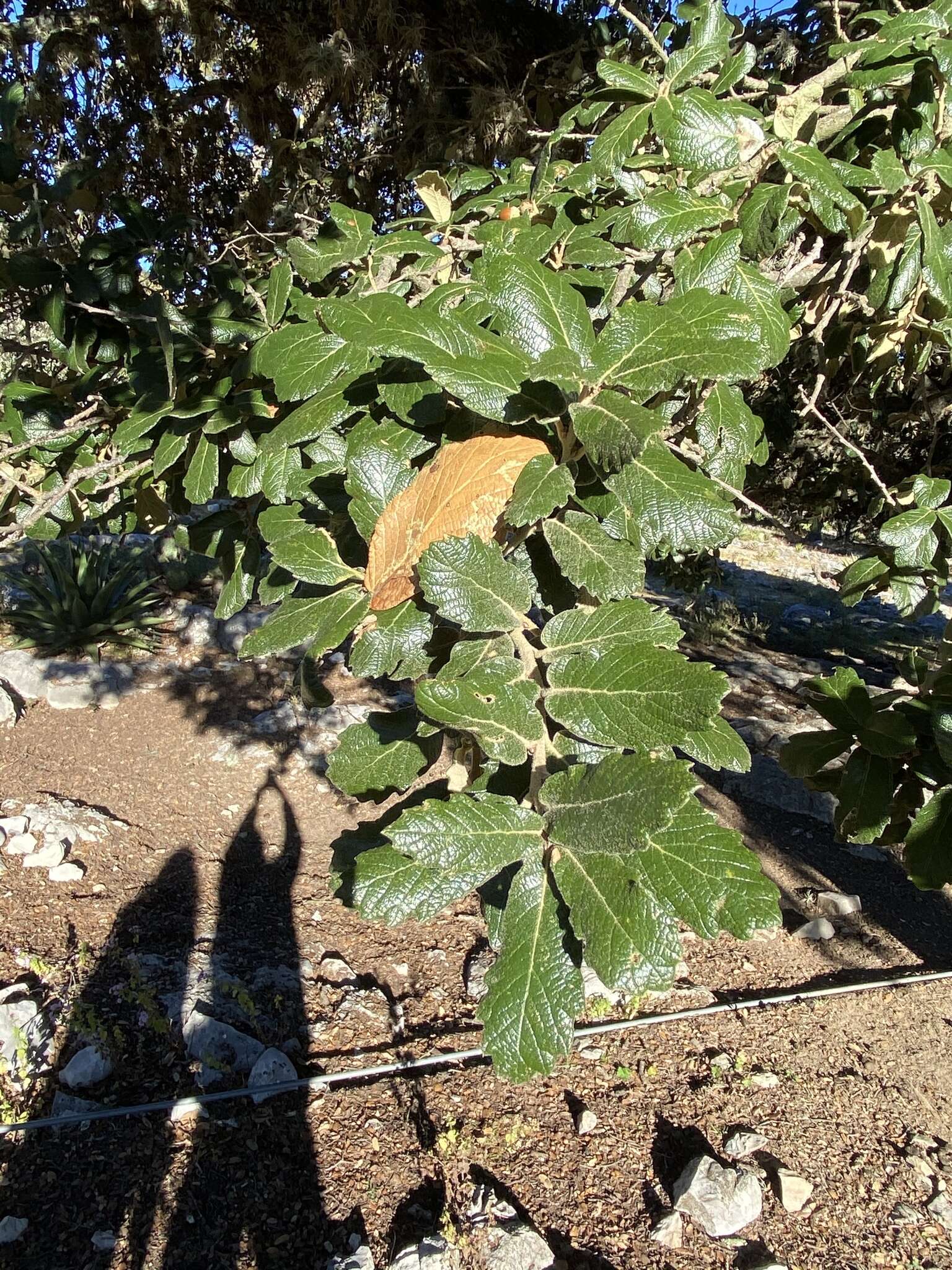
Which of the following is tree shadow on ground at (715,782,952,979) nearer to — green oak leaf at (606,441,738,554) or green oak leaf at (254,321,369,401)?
green oak leaf at (606,441,738,554)

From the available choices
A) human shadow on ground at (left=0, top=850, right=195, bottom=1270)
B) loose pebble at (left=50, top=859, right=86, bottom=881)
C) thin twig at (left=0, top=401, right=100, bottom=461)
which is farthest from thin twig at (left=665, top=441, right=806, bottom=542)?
loose pebble at (left=50, top=859, right=86, bottom=881)

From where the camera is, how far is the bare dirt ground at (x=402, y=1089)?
207 centimetres

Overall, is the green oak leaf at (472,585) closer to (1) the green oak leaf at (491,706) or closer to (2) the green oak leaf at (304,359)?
(1) the green oak leaf at (491,706)

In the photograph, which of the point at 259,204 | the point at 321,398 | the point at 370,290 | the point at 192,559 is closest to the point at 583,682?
the point at 321,398

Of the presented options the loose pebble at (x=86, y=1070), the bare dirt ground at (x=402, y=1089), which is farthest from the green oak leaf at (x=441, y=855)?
the loose pebble at (x=86, y=1070)

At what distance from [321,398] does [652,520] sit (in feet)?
1.36

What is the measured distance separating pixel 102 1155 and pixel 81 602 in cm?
401

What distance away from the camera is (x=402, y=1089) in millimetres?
2445

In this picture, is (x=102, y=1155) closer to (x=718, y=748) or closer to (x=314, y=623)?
(x=314, y=623)

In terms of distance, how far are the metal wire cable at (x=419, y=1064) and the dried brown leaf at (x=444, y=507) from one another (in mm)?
1700

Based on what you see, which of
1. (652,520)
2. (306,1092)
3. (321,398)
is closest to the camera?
(652,520)

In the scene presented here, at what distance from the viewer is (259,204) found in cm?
319

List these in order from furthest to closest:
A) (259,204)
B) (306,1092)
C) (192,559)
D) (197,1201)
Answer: (192,559), (259,204), (306,1092), (197,1201)

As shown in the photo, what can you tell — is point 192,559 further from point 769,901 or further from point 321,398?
point 769,901
